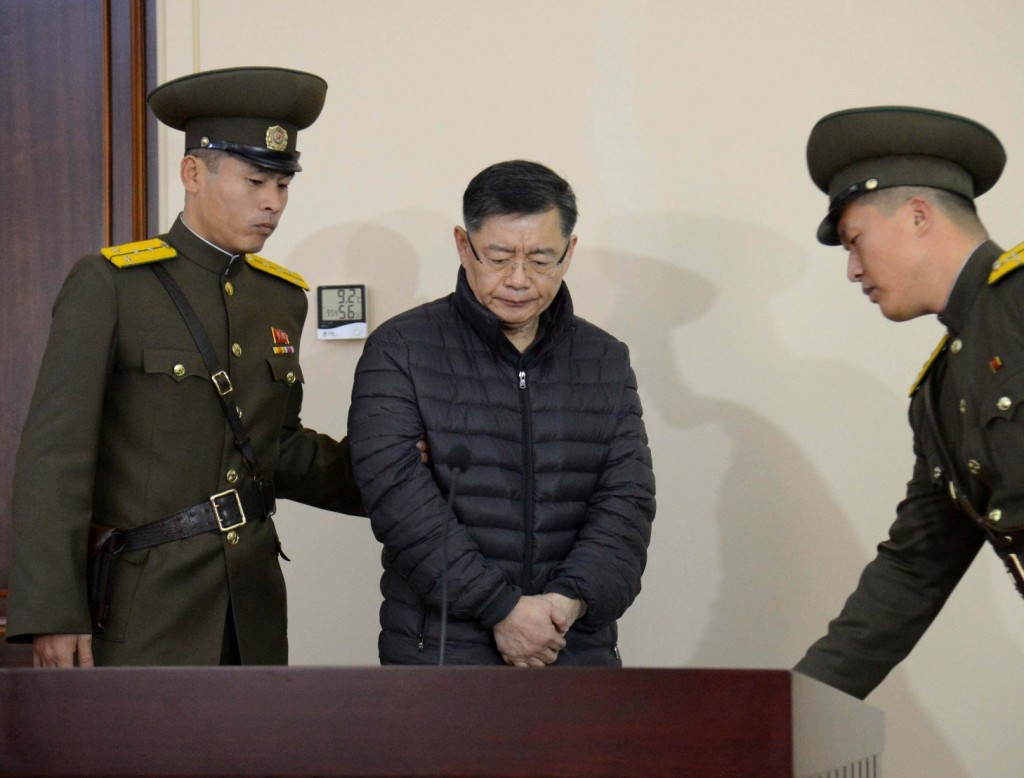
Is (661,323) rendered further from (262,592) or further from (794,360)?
(262,592)

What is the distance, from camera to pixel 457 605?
2.12 m

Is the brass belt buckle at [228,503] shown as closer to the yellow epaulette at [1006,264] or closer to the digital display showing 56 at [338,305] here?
the digital display showing 56 at [338,305]

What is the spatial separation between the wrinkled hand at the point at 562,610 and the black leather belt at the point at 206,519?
0.57 meters

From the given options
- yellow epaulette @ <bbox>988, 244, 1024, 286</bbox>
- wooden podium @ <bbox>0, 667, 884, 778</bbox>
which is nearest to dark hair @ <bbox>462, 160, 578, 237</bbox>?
yellow epaulette @ <bbox>988, 244, 1024, 286</bbox>

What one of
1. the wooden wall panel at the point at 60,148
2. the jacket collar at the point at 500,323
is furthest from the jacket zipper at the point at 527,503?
the wooden wall panel at the point at 60,148

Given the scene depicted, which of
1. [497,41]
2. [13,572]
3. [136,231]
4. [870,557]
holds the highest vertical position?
[497,41]

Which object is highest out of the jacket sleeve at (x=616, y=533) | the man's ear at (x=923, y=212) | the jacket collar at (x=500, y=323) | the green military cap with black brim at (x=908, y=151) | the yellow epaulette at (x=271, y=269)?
the green military cap with black brim at (x=908, y=151)

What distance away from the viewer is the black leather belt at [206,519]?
2148mm

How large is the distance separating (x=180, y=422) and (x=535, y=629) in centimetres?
73

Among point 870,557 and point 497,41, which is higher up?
point 497,41

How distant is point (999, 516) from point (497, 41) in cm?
181

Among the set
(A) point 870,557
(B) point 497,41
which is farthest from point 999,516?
(B) point 497,41

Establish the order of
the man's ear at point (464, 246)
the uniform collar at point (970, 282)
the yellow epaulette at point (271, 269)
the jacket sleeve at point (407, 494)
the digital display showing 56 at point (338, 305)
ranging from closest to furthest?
the uniform collar at point (970, 282) < the jacket sleeve at point (407, 494) < the man's ear at point (464, 246) < the yellow epaulette at point (271, 269) < the digital display showing 56 at point (338, 305)

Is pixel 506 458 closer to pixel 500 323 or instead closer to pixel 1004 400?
pixel 500 323
